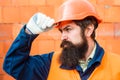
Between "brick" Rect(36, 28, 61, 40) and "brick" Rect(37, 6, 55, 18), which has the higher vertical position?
"brick" Rect(37, 6, 55, 18)

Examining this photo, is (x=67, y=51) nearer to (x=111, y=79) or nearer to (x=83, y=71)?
(x=83, y=71)

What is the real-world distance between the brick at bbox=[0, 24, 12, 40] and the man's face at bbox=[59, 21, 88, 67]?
878 mm

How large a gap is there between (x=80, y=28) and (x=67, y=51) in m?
0.20

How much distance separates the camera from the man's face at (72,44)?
2936mm

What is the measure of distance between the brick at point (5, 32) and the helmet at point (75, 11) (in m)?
0.86

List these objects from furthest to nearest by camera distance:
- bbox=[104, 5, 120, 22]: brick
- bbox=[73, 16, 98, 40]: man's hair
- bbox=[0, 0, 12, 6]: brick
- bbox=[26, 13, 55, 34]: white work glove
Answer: bbox=[104, 5, 120, 22]: brick → bbox=[0, 0, 12, 6]: brick → bbox=[73, 16, 98, 40]: man's hair → bbox=[26, 13, 55, 34]: white work glove

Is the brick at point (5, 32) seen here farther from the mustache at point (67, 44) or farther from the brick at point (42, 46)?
the mustache at point (67, 44)

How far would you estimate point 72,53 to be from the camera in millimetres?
2961

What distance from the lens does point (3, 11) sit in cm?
370

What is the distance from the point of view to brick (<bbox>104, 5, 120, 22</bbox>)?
150 inches

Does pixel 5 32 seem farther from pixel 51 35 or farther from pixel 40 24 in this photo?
pixel 40 24

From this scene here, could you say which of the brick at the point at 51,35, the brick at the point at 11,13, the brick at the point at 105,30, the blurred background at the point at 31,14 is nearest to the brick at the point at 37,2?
the blurred background at the point at 31,14

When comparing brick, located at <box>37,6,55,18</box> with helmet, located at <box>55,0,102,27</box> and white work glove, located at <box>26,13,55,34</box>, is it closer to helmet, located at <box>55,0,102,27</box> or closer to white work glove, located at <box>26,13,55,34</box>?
helmet, located at <box>55,0,102,27</box>

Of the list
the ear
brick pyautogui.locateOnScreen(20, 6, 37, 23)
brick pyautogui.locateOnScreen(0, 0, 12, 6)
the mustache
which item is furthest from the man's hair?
brick pyautogui.locateOnScreen(0, 0, 12, 6)
